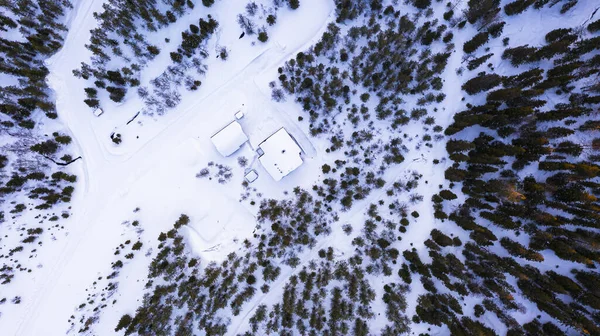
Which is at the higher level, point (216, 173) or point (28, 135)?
point (28, 135)

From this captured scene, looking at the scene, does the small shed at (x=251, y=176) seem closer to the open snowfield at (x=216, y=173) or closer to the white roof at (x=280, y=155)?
the open snowfield at (x=216, y=173)

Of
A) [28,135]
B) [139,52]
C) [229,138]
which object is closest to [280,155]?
[229,138]

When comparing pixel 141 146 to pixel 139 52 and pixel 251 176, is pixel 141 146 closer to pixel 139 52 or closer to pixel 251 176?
pixel 139 52

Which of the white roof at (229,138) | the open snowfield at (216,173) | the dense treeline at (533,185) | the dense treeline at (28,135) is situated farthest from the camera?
the white roof at (229,138)

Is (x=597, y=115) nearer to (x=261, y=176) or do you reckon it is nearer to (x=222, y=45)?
(x=261, y=176)

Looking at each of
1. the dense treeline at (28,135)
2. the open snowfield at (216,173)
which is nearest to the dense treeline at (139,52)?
the open snowfield at (216,173)

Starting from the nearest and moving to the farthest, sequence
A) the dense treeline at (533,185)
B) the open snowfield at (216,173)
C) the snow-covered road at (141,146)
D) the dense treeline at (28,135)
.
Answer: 1. the dense treeline at (533,185)
2. the dense treeline at (28,135)
3. the open snowfield at (216,173)
4. the snow-covered road at (141,146)
